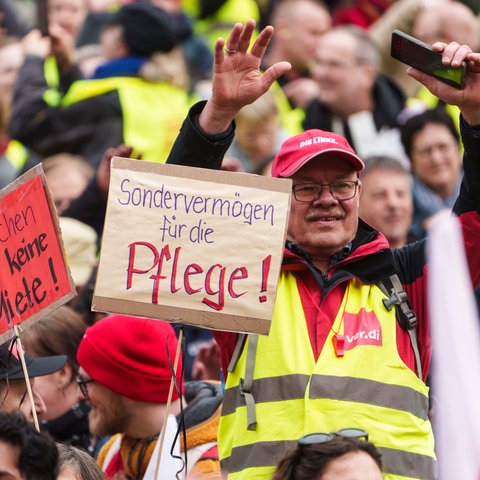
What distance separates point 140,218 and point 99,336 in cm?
112

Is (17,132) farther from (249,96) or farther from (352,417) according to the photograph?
(352,417)

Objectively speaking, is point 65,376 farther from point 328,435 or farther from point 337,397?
point 328,435

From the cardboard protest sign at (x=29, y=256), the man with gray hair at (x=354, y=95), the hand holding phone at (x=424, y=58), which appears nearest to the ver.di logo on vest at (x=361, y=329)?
the hand holding phone at (x=424, y=58)

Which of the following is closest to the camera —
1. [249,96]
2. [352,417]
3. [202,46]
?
[352,417]

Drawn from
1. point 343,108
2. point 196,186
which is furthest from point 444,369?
point 343,108

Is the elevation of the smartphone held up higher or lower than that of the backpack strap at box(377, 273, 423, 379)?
higher

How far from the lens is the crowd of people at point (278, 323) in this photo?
4895mm

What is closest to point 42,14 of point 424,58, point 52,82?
point 52,82

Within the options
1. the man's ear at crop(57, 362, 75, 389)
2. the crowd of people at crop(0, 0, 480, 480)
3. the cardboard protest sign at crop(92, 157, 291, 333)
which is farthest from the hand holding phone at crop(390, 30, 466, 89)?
the man's ear at crop(57, 362, 75, 389)

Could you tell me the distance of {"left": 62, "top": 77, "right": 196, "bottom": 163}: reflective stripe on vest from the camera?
9312 mm

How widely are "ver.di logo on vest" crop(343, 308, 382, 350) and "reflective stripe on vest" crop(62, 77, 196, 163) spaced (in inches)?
172

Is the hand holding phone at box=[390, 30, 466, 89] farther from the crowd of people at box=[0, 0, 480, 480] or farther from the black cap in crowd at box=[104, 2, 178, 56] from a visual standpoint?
the black cap in crowd at box=[104, 2, 178, 56]

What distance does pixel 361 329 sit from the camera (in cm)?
501

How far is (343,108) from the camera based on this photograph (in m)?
9.46
